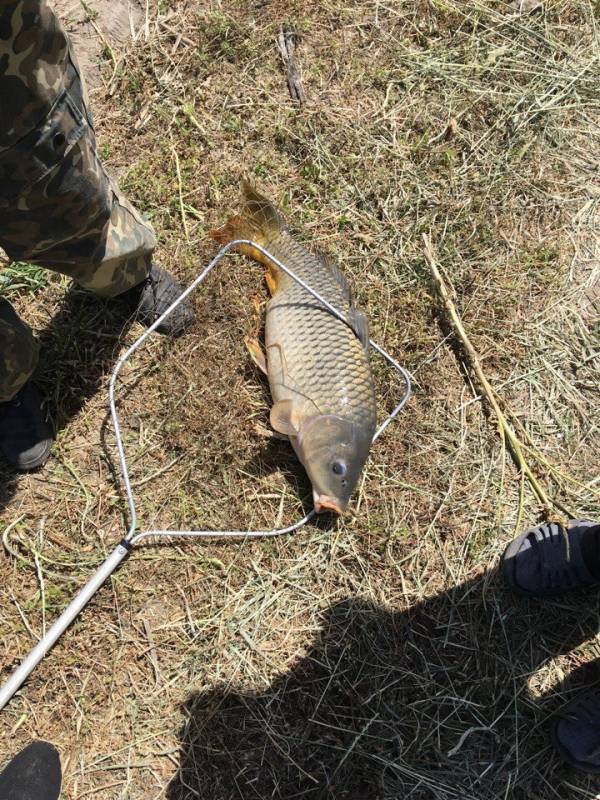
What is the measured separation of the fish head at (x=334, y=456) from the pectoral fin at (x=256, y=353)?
0.39 meters

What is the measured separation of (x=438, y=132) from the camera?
11.2 feet

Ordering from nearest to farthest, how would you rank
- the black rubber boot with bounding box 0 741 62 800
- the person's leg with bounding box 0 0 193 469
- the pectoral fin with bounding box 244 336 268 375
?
1. the person's leg with bounding box 0 0 193 469
2. the black rubber boot with bounding box 0 741 62 800
3. the pectoral fin with bounding box 244 336 268 375

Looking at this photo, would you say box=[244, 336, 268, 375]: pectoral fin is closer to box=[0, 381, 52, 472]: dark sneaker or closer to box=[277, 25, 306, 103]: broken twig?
box=[0, 381, 52, 472]: dark sneaker

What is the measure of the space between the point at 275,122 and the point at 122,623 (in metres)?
2.47

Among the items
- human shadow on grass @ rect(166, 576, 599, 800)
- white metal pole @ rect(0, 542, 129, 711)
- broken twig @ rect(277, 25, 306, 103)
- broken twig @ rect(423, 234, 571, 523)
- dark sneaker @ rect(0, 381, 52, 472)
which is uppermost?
broken twig @ rect(277, 25, 306, 103)

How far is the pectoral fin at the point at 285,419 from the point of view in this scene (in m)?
2.72

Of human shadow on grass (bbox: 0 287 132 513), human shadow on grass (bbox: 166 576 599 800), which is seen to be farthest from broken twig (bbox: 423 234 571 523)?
human shadow on grass (bbox: 0 287 132 513)

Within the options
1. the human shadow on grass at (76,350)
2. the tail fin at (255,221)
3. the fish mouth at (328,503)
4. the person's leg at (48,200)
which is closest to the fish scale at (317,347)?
the tail fin at (255,221)

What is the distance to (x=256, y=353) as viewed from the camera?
2.96 metres

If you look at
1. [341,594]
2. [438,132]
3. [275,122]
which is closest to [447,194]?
[438,132]

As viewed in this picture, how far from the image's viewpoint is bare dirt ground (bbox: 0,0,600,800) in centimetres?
263

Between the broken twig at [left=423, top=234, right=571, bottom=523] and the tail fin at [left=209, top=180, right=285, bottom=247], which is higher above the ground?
the tail fin at [left=209, top=180, right=285, bottom=247]

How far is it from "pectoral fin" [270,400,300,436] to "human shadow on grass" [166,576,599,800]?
766 millimetres

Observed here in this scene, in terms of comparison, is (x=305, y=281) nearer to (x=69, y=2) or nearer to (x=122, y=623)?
(x=122, y=623)
